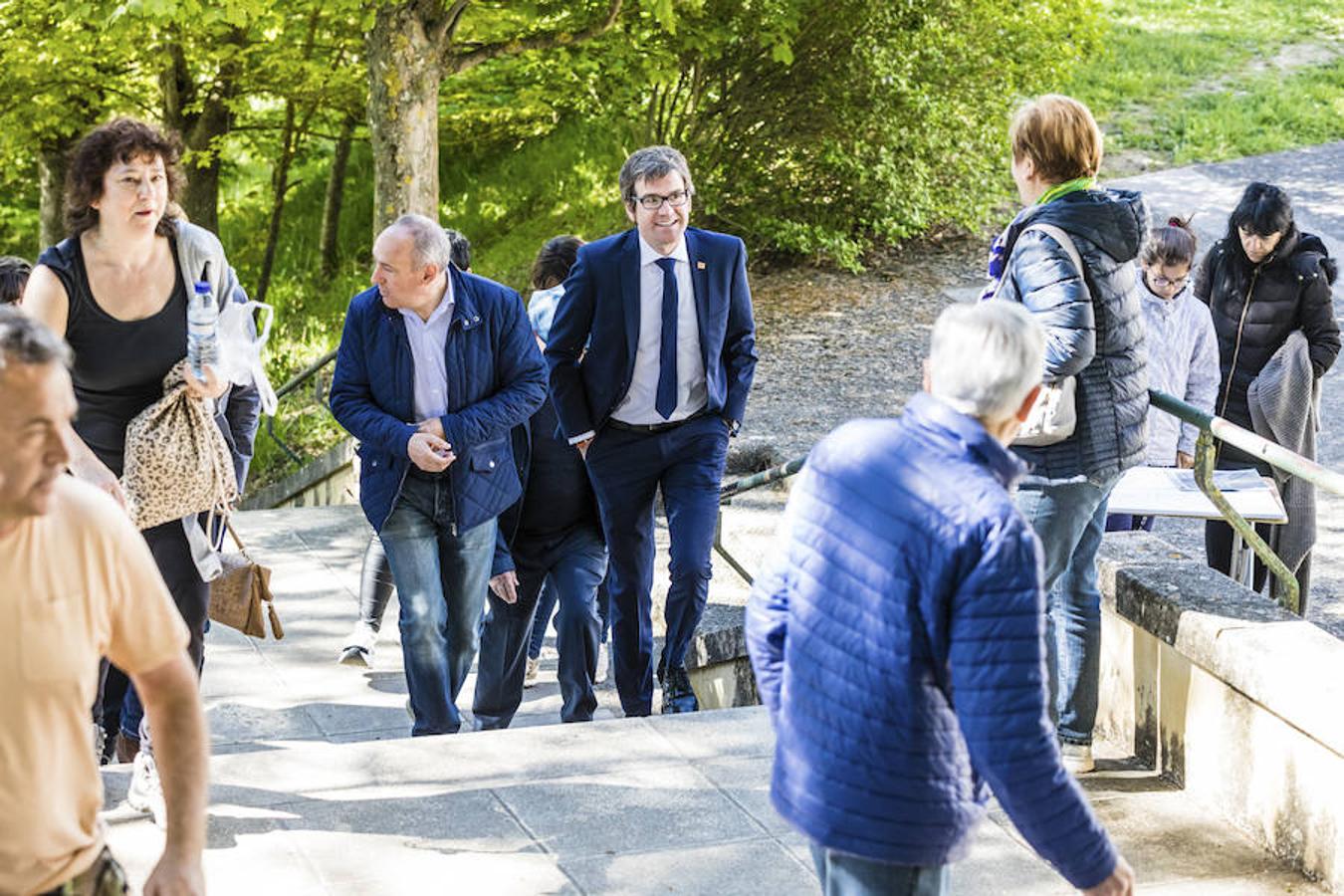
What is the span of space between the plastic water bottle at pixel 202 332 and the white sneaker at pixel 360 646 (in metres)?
2.86

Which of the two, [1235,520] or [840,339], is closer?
[1235,520]

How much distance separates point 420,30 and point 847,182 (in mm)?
4293

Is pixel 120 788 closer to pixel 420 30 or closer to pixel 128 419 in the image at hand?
pixel 128 419

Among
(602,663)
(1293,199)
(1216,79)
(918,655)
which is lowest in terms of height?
(602,663)

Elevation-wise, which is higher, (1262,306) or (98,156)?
(98,156)

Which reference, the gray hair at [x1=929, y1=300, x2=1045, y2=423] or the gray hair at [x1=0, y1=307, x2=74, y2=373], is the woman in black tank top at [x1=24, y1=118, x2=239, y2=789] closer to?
the gray hair at [x1=0, y1=307, x2=74, y2=373]

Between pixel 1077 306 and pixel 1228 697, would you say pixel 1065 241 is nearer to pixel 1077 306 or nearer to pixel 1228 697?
pixel 1077 306

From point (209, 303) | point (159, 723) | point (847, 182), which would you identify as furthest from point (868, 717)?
point (847, 182)

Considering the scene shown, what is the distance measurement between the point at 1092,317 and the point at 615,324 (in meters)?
1.90

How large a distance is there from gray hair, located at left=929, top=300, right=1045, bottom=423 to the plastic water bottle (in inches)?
96.6

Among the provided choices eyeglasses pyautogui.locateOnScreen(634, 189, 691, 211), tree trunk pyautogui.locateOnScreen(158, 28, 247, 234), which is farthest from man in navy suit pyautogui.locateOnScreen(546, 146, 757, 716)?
tree trunk pyautogui.locateOnScreen(158, 28, 247, 234)

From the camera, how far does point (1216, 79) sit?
65.0 feet

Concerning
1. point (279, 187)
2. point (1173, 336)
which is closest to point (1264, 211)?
point (1173, 336)

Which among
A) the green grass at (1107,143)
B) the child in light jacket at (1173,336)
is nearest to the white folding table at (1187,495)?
the child in light jacket at (1173,336)
